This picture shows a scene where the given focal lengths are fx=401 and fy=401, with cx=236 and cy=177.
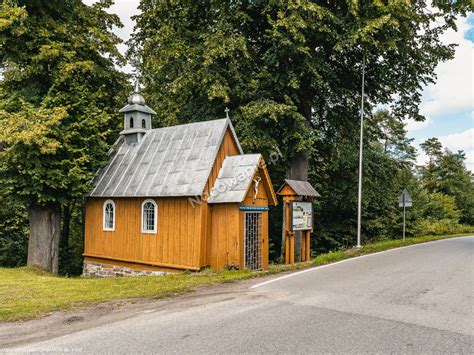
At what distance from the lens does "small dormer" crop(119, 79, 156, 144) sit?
682 inches

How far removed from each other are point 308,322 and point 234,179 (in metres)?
7.46

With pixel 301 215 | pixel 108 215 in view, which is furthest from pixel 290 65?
pixel 108 215

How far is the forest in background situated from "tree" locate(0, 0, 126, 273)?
0.17 ft

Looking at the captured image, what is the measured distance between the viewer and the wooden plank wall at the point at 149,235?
13.1 m

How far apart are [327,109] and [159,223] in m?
9.81

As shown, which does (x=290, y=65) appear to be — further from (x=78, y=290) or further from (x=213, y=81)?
(x=78, y=290)

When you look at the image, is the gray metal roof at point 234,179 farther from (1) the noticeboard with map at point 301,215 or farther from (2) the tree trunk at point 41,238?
(2) the tree trunk at point 41,238

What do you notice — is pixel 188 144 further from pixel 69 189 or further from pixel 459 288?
pixel 459 288

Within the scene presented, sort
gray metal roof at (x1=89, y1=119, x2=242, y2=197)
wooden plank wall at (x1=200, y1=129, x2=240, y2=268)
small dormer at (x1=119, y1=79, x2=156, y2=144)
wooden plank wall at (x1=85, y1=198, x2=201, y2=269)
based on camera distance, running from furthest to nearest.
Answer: small dormer at (x1=119, y1=79, x2=156, y2=144)
gray metal roof at (x1=89, y1=119, x2=242, y2=197)
wooden plank wall at (x1=85, y1=198, x2=201, y2=269)
wooden plank wall at (x1=200, y1=129, x2=240, y2=268)

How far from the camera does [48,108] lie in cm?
1528

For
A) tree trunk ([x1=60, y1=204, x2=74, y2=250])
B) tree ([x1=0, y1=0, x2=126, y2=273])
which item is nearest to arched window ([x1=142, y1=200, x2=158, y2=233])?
tree ([x1=0, y1=0, x2=126, y2=273])

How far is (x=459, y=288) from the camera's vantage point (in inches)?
336

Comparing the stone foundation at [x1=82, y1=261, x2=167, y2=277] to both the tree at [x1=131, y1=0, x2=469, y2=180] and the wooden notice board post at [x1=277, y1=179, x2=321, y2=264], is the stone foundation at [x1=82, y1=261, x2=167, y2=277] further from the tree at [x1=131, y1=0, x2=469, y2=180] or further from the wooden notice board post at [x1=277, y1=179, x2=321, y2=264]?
the tree at [x1=131, y1=0, x2=469, y2=180]

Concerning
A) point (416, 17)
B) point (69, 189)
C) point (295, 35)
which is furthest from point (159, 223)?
point (416, 17)
